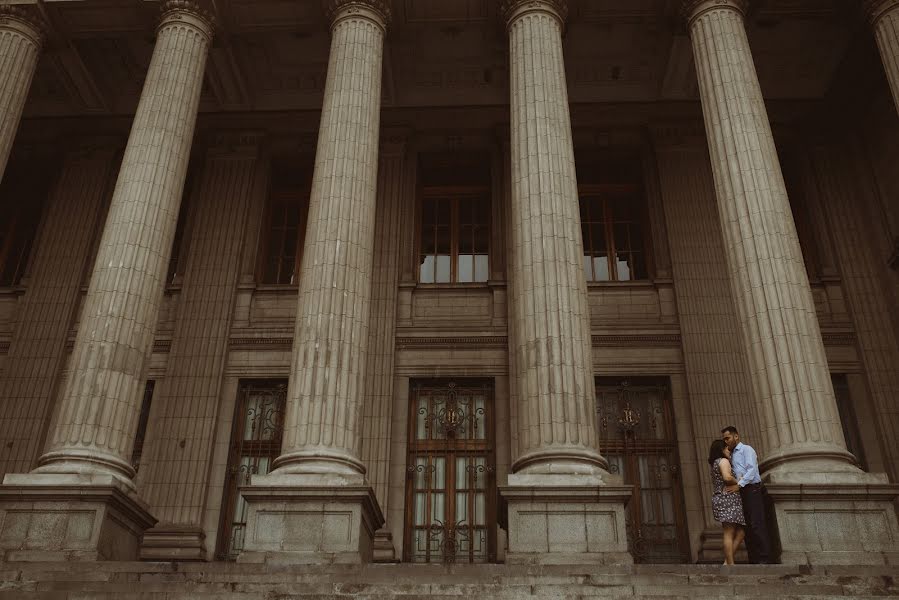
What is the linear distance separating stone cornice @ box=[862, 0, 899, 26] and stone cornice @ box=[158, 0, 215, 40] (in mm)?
11503

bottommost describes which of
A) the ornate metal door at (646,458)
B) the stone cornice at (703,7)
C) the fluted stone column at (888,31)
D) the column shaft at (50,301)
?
the ornate metal door at (646,458)

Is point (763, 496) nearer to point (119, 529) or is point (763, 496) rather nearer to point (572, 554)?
point (572, 554)

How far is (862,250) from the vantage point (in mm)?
17141

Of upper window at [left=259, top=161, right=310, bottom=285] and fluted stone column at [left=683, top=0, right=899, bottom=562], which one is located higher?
→ upper window at [left=259, top=161, right=310, bottom=285]

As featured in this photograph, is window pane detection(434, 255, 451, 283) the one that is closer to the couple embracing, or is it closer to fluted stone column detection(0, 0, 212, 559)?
fluted stone column detection(0, 0, 212, 559)

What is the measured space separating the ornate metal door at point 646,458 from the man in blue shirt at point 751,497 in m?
4.64

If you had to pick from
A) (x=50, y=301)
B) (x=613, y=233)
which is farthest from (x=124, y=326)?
(x=613, y=233)

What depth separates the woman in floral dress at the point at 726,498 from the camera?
10.3 metres

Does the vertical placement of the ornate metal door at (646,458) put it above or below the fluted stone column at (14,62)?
below

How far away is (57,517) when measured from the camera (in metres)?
10.7

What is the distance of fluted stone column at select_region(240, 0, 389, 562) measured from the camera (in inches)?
412

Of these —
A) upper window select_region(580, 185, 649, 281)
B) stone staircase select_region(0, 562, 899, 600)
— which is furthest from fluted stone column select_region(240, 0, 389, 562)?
upper window select_region(580, 185, 649, 281)

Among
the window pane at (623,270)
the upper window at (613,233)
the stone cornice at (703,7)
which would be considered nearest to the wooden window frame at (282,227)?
the upper window at (613,233)

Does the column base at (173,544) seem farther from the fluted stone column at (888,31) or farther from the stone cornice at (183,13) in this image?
the fluted stone column at (888,31)
